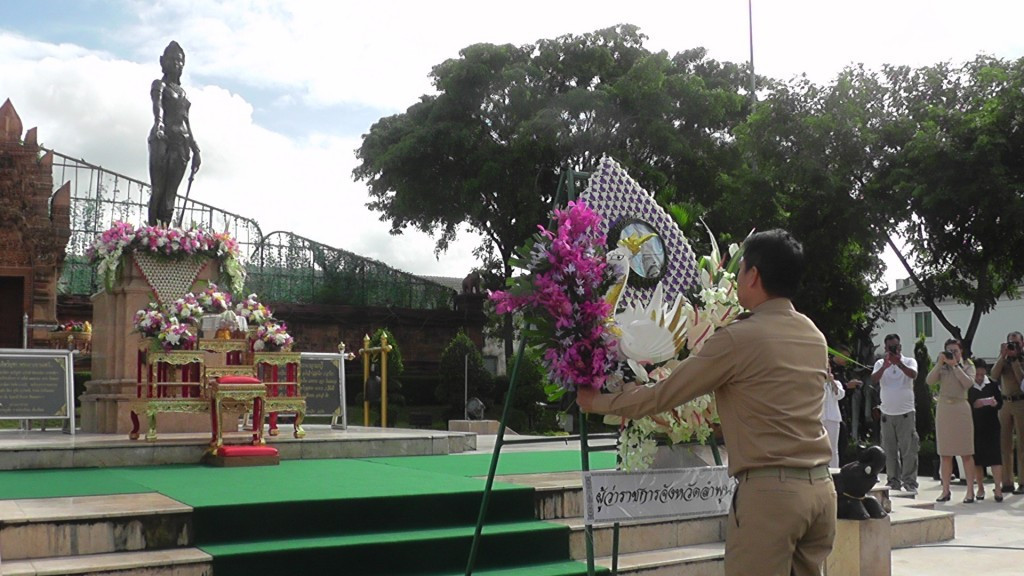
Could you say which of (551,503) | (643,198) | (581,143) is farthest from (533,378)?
(643,198)

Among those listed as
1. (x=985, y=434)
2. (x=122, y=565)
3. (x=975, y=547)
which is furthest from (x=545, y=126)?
(x=122, y=565)

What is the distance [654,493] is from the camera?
13.9ft

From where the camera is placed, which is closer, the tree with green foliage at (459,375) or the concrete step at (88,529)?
the concrete step at (88,529)

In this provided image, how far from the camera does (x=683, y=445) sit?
15.0 feet

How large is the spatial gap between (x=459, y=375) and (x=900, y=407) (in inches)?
682

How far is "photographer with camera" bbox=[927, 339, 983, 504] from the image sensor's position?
11078 mm

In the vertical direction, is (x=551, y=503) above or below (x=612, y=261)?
below

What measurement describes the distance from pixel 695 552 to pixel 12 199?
73.0 ft

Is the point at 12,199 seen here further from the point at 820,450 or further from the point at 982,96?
the point at 820,450

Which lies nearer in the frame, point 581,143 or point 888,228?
point 888,228

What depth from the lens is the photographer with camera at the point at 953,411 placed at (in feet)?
36.3

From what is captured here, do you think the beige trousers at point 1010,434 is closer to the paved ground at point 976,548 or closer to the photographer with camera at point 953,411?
the photographer with camera at point 953,411

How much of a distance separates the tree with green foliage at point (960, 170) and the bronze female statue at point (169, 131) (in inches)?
494

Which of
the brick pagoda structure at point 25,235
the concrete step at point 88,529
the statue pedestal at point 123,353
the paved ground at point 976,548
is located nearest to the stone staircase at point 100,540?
the concrete step at point 88,529
